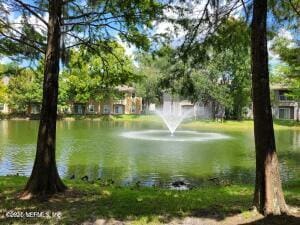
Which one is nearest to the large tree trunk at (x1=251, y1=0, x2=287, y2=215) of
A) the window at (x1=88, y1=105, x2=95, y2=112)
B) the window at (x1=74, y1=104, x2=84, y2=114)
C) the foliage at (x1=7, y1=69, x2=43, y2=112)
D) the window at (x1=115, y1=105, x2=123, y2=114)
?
the foliage at (x1=7, y1=69, x2=43, y2=112)

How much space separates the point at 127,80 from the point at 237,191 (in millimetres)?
3760

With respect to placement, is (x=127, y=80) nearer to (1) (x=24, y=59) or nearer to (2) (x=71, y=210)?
(1) (x=24, y=59)

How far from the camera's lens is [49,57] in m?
7.68

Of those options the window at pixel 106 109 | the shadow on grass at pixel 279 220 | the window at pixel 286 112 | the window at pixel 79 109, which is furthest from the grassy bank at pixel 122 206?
the window at pixel 106 109

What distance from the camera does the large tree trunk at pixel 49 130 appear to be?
754 centimetres

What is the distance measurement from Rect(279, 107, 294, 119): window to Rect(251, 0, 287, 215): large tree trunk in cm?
5427

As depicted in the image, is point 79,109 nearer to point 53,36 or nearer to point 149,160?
point 149,160

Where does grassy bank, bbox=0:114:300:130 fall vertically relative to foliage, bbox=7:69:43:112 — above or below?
below

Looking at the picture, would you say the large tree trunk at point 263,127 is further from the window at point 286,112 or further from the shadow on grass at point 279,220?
the window at point 286,112

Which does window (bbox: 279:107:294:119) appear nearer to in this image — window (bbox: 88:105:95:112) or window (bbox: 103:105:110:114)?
window (bbox: 103:105:110:114)

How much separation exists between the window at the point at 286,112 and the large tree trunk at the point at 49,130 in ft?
177

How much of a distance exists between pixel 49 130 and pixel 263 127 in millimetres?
3853

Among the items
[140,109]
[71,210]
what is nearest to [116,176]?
[71,210]

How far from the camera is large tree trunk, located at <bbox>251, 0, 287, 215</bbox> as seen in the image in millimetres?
5953
